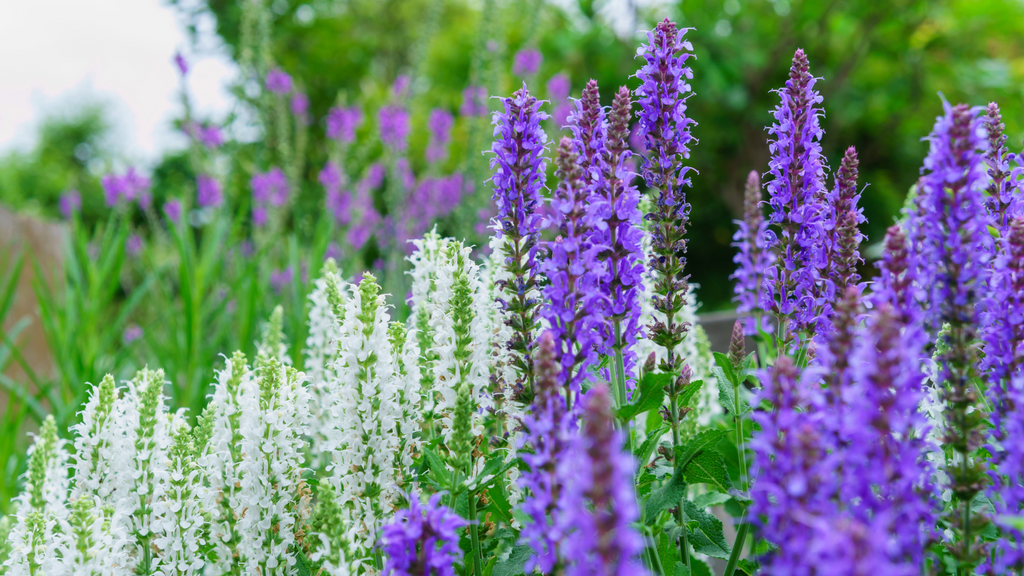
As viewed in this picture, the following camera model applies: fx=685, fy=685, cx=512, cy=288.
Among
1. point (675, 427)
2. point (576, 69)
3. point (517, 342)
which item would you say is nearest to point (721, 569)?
point (675, 427)

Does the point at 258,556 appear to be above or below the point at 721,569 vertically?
above

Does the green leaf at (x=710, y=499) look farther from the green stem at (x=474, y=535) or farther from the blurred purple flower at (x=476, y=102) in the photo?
the blurred purple flower at (x=476, y=102)

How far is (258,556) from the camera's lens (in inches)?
74.0

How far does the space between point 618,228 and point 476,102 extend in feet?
18.9

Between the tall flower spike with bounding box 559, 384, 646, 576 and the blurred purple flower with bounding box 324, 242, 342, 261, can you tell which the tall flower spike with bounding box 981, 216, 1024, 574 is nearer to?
the tall flower spike with bounding box 559, 384, 646, 576

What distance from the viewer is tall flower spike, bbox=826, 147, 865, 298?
1728mm

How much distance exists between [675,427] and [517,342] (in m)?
0.63

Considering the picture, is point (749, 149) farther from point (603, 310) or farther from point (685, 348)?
point (603, 310)

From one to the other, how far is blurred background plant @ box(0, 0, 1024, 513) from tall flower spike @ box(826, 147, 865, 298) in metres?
3.52

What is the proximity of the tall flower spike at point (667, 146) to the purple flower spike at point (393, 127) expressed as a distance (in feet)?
17.7

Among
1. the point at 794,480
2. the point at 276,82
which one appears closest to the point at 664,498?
the point at 794,480

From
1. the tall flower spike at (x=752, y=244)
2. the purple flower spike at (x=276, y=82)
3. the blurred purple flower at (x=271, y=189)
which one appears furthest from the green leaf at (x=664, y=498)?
the purple flower spike at (x=276, y=82)

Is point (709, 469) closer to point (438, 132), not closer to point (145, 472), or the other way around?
point (145, 472)

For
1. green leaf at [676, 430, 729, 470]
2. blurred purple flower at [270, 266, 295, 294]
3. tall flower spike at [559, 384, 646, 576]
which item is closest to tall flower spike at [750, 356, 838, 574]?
tall flower spike at [559, 384, 646, 576]
